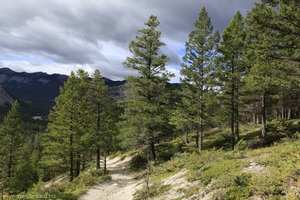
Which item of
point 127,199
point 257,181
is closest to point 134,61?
point 127,199

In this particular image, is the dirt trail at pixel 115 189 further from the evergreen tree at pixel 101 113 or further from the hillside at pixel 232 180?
the evergreen tree at pixel 101 113

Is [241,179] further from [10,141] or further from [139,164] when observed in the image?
[10,141]

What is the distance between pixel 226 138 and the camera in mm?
35844

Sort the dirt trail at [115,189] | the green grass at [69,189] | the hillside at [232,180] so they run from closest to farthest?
the hillside at [232,180], the green grass at [69,189], the dirt trail at [115,189]

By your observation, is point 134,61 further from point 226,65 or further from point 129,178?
point 129,178

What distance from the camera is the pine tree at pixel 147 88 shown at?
29.3m

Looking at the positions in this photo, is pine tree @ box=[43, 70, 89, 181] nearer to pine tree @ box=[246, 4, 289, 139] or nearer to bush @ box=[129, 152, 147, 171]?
bush @ box=[129, 152, 147, 171]

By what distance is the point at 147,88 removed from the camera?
30.0 m

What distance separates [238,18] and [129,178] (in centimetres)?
1999

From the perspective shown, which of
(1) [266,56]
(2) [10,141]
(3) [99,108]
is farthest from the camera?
(2) [10,141]

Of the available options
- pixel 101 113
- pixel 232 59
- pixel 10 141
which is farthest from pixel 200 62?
pixel 10 141

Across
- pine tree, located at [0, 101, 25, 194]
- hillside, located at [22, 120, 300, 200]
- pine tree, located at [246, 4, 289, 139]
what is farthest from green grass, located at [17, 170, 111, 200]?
pine tree, located at [246, 4, 289, 139]

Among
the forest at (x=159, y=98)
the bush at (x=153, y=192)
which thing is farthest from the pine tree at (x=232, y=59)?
the bush at (x=153, y=192)

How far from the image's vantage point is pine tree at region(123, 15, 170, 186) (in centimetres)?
2933
